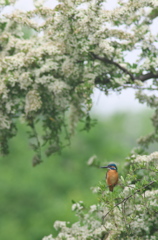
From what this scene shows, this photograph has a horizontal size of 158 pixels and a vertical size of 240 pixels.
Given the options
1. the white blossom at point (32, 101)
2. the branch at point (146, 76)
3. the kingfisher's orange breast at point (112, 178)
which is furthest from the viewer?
the branch at point (146, 76)

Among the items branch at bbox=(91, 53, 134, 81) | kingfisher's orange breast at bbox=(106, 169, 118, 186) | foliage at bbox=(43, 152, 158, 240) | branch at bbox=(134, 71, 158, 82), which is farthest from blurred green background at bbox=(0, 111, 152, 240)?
kingfisher's orange breast at bbox=(106, 169, 118, 186)

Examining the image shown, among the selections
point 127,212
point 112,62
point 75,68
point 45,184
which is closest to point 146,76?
point 112,62

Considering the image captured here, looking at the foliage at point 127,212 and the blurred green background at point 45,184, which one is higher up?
the blurred green background at point 45,184

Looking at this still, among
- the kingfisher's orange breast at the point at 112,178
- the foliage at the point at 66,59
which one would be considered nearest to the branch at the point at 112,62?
the foliage at the point at 66,59

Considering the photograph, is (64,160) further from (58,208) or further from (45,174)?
(58,208)

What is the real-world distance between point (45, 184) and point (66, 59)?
71.2ft

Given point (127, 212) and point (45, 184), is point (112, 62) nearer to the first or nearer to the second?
point (127, 212)

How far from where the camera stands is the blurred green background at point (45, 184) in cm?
2659

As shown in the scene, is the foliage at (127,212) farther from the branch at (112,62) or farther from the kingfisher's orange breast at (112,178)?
the branch at (112,62)

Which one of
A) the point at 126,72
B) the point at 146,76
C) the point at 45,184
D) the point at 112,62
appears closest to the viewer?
the point at 112,62

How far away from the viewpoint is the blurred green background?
1047 inches

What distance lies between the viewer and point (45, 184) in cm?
3006

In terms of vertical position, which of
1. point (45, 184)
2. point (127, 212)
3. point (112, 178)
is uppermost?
point (45, 184)

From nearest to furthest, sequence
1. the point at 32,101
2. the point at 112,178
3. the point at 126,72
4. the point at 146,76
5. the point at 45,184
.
Answer: the point at 112,178 → the point at 32,101 → the point at 126,72 → the point at 146,76 → the point at 45,184
